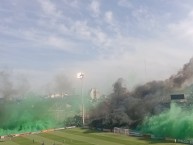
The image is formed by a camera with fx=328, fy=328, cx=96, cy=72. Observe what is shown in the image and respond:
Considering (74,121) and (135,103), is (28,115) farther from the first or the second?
(135,103)

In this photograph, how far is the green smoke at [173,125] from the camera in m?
96.6

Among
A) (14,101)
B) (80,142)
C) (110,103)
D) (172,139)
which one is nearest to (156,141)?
(172,139)

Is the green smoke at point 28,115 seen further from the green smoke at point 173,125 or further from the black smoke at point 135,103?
the green smoke at point 173,125

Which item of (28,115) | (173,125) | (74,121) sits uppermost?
(28,115)

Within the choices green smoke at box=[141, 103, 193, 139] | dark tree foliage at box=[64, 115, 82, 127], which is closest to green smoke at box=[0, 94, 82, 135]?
dark tree foliage at box=[64, 115, 82, 127]

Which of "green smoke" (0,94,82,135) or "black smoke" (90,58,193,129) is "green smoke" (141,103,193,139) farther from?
"green smoke" (0,94,82,135)

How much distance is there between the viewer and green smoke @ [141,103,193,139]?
96.6 m

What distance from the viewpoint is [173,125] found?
3971 inches

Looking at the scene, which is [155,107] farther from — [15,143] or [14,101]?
[14,101]

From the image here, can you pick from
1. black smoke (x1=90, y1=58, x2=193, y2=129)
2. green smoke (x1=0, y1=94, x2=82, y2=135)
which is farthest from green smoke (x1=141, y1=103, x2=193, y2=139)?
green smoke (x1=0, y1=94, x2=82, y2=135)

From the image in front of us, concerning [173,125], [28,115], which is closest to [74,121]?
[28,115]

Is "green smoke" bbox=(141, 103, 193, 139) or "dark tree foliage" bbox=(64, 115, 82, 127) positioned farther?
"dark tree foliage" bbox=(64, 115, 82, 127)

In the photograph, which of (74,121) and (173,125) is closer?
(173,125)

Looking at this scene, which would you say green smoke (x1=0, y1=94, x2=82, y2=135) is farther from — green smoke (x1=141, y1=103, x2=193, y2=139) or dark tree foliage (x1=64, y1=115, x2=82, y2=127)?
green smoke (x1=141, y1=103, x2=193, y2=139)
